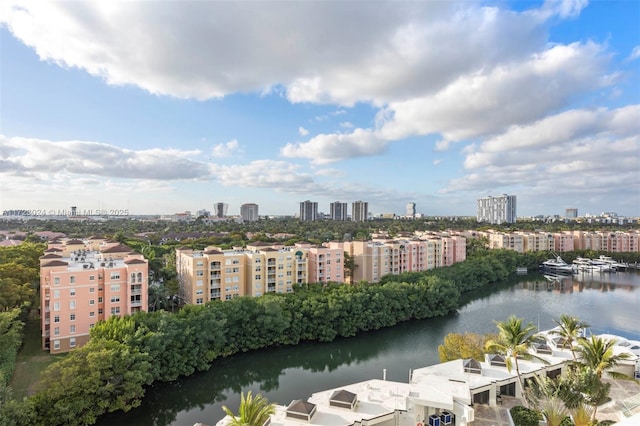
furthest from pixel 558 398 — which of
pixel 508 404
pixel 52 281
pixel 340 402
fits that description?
pixel 52 281

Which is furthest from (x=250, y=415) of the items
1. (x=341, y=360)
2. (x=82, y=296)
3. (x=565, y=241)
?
(x=565, y=241)

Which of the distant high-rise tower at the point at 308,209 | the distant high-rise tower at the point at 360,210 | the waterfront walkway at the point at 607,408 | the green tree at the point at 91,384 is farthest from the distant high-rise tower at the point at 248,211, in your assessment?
the waterfront walkway at the point at 607,408

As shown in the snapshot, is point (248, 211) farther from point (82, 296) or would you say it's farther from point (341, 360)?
point (341, 360)

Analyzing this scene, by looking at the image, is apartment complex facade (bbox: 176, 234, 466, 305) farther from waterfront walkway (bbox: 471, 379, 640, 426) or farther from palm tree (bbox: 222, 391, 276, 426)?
waterfront walkway (bbox: 471, 379, 640, 426)

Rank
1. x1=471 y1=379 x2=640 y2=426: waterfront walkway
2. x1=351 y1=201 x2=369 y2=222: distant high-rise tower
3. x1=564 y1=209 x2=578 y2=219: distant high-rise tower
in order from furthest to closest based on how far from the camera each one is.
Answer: x1=564 y1=209 x2=578 y2=219: distant high-rise tower → x1=351 y1=201 x2=369 y2=222: distant high-rise tower → x1=471 y1=379 x2=640 y2=426: waterfront walkway

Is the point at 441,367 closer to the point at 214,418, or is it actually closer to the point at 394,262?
the point at 214,418

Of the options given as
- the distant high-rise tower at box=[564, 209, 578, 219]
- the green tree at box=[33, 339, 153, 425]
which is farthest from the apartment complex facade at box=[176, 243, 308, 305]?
the distant high-rise tower at box=[564, 209, 578, 219]

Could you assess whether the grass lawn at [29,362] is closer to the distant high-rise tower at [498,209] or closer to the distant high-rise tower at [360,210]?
the distant high-rise tower at [360,210]
